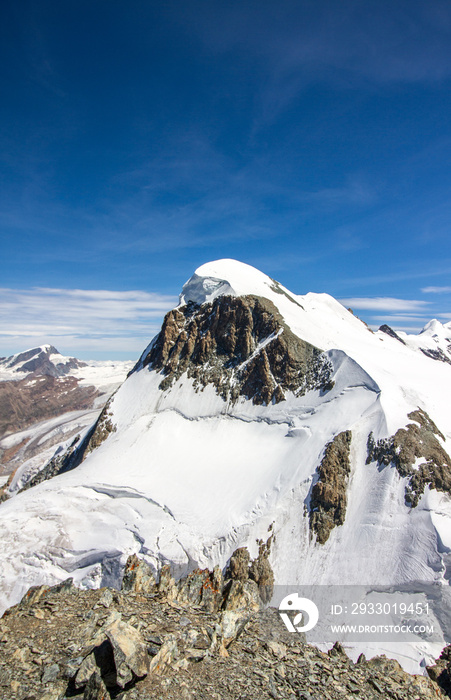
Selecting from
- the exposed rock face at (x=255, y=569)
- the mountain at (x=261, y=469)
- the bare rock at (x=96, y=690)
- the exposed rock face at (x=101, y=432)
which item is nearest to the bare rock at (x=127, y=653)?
the bare rock at (x=96, y=690)

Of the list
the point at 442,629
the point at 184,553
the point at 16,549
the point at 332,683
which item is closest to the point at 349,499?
the point at 442,629

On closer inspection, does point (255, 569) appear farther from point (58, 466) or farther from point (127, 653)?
point (58, 466)

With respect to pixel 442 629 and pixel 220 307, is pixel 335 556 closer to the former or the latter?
pixel 442 629

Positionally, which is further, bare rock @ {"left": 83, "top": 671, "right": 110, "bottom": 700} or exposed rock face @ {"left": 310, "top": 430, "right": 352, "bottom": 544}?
exposed rock face @ {"left": 310, "top": 430, "right": 352, "bottom": 544}

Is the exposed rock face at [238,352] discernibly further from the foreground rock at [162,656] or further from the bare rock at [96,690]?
the bare rock at [96,690]

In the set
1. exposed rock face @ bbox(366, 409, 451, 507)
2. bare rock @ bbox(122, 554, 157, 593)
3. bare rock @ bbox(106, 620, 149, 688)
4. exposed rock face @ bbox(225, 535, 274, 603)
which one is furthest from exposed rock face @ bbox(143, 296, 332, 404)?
bare rock @ bbox(106, 620, 149, 688)

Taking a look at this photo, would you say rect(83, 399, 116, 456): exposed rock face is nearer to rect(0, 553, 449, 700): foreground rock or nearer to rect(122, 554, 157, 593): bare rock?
rect(122, 554, 157, 593): bare rock
